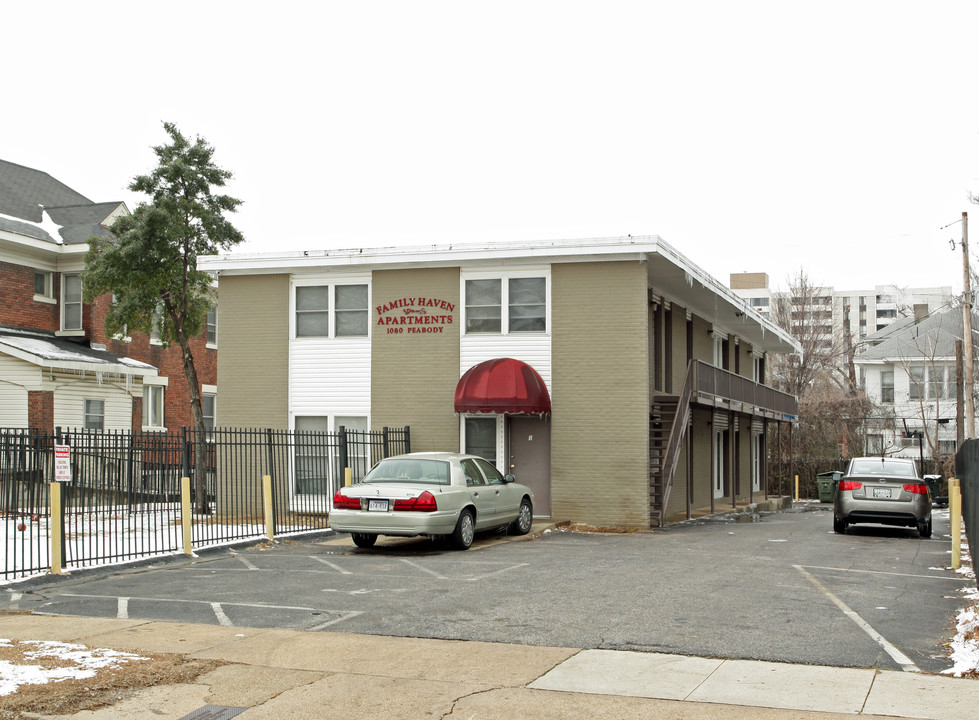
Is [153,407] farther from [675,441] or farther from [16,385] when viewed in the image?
[675,441]

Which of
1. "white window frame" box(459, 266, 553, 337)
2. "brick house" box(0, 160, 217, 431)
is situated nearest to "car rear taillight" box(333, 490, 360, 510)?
"white window frame" box(459, 266, 553, 337)

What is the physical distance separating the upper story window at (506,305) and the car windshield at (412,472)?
6.71m

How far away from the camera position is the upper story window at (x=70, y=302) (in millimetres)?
31469

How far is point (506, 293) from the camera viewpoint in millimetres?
22562

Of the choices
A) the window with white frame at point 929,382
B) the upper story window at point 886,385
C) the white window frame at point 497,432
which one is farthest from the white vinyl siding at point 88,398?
the upper story window at point 886,385

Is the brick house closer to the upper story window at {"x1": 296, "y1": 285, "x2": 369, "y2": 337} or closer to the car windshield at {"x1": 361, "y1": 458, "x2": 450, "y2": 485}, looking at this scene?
the upper story window at {"x1": 296, "y1": 285, "x2": 369, "y2": 337}

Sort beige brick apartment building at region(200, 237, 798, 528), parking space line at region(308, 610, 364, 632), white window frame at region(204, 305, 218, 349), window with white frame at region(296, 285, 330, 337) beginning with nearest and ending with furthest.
A: parking space line at region(308, 610, 364, 632)
beige brick apartment building at region(200, 237, 798, 528)
window with white frame at region(296, 285, 330, 337)
white window frame at region(204, 305, 218, 349)

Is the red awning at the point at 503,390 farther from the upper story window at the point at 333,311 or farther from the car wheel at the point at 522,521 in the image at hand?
the upper story window at the point at 333,311

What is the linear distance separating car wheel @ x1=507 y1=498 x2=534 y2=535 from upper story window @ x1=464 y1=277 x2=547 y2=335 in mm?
4885

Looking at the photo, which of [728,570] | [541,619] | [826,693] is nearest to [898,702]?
[826,693]

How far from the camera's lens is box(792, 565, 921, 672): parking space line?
26.2ft

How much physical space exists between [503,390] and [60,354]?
14.4 meters

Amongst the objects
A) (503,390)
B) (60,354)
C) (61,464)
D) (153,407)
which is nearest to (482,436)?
(503,390)

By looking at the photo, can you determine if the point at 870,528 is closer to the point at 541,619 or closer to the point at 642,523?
the point at 642,523
